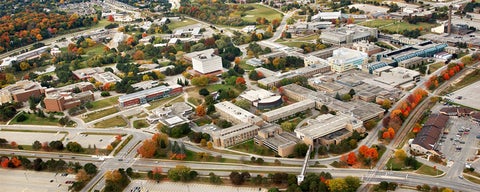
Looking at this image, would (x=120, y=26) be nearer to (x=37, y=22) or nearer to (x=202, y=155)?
(x=37, y=22)

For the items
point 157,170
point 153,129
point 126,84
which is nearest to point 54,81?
point 126,84

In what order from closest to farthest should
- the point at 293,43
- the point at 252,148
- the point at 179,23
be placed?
the point at 252,148, the point at 293,43, the point at 179,23

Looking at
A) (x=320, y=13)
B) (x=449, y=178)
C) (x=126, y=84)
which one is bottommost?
(x=449, y=178)

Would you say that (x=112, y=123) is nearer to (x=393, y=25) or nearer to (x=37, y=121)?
(x=37, y=121)

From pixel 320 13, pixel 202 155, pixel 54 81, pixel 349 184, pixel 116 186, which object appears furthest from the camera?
pixel 320 13

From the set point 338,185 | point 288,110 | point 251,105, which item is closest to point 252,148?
point 288,110

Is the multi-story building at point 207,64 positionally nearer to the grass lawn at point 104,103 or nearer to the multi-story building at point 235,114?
the multi-story building at point 235,114
